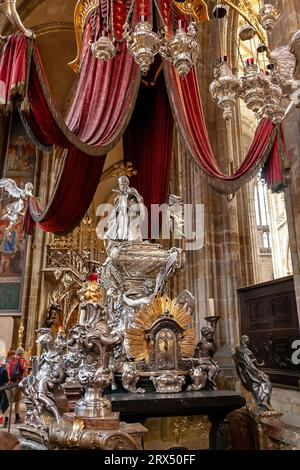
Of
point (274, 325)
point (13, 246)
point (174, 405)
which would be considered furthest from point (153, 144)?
point (13, 246)

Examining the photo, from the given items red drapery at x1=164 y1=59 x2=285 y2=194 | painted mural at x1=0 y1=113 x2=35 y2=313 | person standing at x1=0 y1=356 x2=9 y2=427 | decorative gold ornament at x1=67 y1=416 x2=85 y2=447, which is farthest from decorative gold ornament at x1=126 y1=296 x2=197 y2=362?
painted mural at x1=0 y1=113 x2=35 y2=313

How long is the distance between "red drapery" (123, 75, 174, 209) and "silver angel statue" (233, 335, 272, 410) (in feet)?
8.26

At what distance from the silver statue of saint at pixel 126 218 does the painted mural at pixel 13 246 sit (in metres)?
5.04

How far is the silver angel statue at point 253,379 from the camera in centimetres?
319

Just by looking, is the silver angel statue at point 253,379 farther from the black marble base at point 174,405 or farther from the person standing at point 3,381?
the person standing at point 3,381

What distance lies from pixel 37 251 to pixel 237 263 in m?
5.47

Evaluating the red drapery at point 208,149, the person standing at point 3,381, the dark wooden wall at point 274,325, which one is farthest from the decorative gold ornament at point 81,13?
the person standing at point 3,381

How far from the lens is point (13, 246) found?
928 centimetres

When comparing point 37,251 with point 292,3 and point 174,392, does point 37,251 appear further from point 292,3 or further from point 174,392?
point 292,3

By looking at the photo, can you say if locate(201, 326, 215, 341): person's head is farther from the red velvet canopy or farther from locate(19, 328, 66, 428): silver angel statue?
locate(19, 328, 66, 428): silver angel statue

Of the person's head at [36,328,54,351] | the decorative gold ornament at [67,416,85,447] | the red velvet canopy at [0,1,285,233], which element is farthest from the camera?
the red velvet canopy at [0,1,285,233]

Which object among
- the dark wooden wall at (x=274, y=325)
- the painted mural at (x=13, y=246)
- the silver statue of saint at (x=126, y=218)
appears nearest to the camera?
the dark wooden wall at (x=274, y=325)

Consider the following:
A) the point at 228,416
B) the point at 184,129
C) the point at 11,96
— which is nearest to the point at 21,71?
the point at 11,96

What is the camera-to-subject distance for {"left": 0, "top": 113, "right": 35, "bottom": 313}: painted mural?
→ 895 cm
